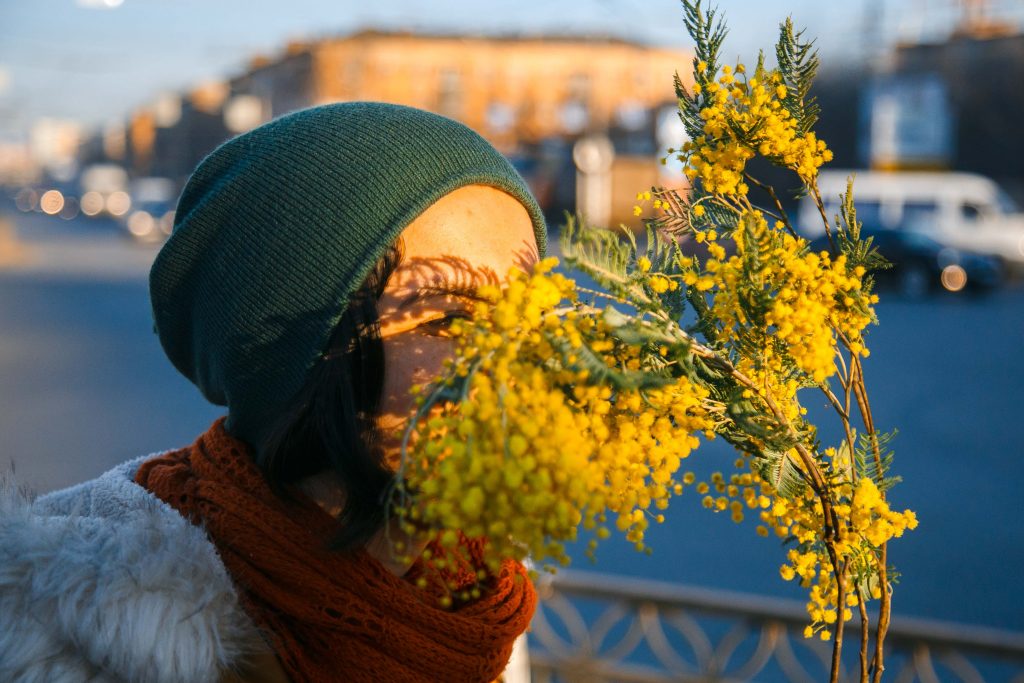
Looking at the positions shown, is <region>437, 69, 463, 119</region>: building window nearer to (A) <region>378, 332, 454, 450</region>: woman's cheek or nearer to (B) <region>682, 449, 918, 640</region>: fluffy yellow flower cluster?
(A) <region>378, 332, 454, 450</region>: woman's cheek

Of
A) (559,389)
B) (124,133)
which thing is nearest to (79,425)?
(559,389)

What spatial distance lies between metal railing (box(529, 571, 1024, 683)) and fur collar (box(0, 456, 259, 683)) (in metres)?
1.87

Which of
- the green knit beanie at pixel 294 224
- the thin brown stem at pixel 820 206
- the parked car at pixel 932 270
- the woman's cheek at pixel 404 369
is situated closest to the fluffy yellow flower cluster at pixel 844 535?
the thin brown stem at pixel 820 206

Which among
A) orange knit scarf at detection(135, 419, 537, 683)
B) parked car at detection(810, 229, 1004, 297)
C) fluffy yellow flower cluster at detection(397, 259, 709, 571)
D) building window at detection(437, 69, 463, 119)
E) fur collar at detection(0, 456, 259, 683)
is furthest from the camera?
building window at detection(437, 69, 463, 119)

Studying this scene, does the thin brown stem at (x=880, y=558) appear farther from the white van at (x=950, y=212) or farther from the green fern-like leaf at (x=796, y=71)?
the white van at (x=950, y=212)

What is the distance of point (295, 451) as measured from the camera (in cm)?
125

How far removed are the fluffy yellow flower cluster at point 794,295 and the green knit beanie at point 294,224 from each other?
435 mm

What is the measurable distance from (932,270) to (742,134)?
1584 cm

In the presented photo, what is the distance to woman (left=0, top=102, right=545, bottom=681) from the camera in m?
1.13

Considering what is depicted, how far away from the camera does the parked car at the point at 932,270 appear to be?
1532 centimetres

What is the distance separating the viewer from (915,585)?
192 inches

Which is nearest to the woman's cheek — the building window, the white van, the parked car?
the parked car

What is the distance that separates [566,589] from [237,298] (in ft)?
8.51

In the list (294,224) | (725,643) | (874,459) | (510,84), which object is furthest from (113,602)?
(510,84)
